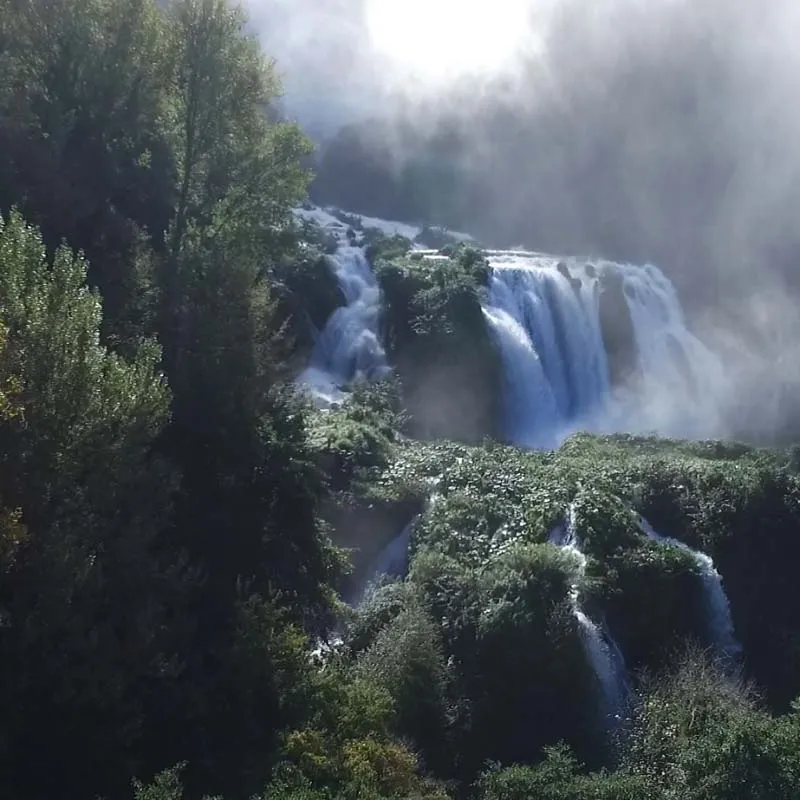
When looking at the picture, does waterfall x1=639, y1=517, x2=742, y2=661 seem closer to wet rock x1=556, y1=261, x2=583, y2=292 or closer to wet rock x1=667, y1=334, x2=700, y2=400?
wet rock x1=556, y1=261, x2=583, y2=292

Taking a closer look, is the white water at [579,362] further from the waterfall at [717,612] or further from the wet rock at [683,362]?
the waterfall at [717,612]

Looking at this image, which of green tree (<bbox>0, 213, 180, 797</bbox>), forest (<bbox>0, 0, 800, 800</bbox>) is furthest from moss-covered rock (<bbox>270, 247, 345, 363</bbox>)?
green tree (<bbox>0, 213, 180, 797</bbox>)

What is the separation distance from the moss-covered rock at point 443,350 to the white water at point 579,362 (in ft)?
3.59

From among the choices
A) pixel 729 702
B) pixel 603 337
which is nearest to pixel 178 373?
pixel 729 702

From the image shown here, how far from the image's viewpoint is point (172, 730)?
43.0 feet

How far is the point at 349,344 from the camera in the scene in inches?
1425

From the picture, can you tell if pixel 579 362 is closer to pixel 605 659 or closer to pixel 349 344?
pixel 349 344

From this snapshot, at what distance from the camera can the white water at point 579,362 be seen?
123 ft

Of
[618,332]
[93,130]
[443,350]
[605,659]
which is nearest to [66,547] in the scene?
[605,659]

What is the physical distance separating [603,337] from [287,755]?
111 ft

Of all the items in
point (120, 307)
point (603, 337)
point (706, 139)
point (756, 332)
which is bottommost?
point (120, 307)

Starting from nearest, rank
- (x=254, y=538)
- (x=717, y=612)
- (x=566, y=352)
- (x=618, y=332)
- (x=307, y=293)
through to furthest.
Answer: (x=254, y=538)
(x=717, y=612)
(x=307, y=293)
(x=566, y=352)
(x=618, y=332)

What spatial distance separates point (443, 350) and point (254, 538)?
20228mm

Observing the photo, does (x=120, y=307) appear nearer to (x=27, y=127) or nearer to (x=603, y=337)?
(x=27, y=127)
